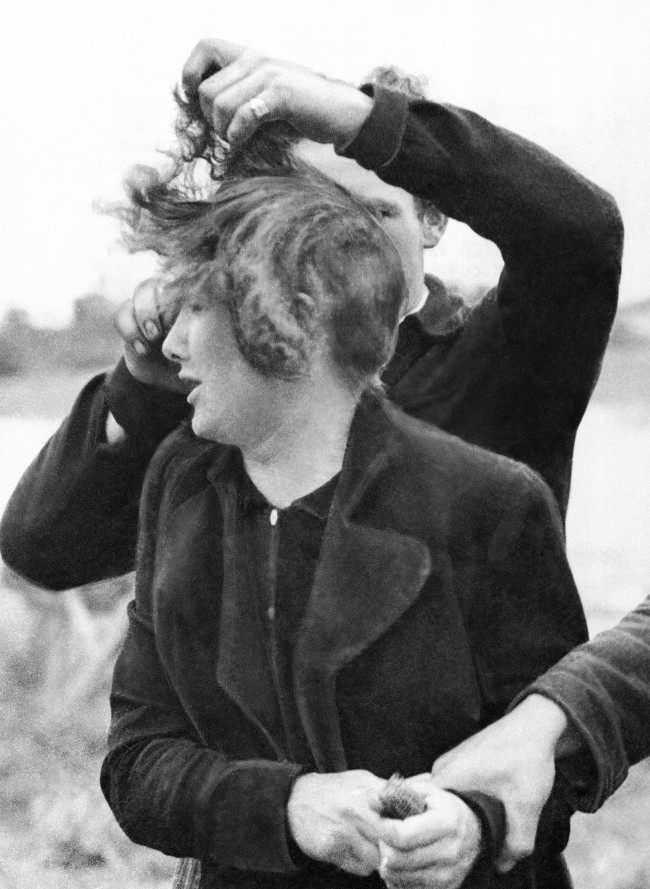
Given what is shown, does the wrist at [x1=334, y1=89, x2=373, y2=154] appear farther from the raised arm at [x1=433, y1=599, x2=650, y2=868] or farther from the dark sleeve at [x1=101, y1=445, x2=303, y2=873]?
the raised arm at [x1=433, y1=599, x2=650, y2=868]

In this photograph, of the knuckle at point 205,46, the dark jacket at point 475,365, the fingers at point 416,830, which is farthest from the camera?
the knuckle at point 205,46

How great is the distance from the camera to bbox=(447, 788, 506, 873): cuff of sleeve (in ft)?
6.36

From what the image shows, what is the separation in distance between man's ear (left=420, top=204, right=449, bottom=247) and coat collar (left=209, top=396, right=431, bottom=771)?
28cm

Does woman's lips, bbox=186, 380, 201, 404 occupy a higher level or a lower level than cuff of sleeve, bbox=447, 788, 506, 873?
higher

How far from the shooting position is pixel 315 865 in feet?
6.57

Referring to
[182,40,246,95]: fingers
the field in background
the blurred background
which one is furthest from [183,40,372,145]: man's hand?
the field in background

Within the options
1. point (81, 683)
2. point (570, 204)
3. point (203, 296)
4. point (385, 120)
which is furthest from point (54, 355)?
point (570, 204)

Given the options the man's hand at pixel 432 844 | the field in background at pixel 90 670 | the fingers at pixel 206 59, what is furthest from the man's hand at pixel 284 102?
the man's hand at pixel 432 844

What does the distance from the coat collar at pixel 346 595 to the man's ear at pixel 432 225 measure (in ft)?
0.91

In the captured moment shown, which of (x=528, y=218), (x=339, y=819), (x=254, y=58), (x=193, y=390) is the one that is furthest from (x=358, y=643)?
(x=254, y=58)

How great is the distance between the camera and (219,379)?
81.7 inches

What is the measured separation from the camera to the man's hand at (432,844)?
6.21ft

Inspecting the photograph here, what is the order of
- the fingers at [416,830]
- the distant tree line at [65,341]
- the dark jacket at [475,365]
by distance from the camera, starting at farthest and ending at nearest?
the distant tree line at [65,341], the dark jacket at [475,365], the fingers at [416,830]

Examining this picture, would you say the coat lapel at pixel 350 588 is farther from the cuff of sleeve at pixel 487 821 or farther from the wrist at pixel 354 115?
the wrist at pixel 354 115
